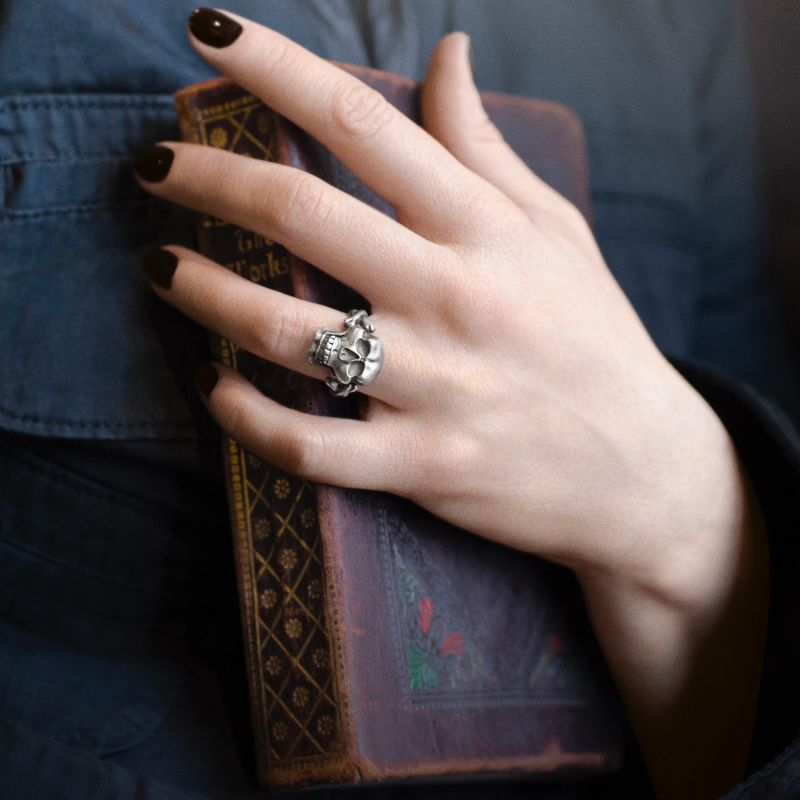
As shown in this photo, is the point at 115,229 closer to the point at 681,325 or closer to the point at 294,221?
the point at 294,221

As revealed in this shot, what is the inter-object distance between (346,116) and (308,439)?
0.21m

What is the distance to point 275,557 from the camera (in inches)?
21.8

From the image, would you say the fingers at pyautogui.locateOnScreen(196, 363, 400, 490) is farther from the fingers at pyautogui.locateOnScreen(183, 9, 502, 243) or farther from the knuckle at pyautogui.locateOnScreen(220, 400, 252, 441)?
the fingers at pyautogui.locateOnScreen(183, 9, 502, 243)

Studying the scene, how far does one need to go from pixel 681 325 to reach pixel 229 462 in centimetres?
64

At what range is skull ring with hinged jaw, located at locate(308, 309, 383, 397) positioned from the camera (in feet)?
1.65

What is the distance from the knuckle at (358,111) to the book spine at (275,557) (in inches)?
1.8

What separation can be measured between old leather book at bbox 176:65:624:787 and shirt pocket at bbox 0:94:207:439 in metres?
0.06

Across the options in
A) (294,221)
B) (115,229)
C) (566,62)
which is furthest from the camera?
(566,62)

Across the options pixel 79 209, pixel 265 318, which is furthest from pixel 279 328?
pixel 79 209

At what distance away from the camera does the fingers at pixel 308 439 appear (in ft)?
1.68

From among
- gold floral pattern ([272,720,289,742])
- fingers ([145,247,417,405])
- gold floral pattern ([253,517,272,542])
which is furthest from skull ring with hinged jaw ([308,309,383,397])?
gold floral pattern ([272,720,289,742])

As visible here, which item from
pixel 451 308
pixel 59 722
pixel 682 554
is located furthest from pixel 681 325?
pixel 59 722

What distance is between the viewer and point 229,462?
1.89 feet

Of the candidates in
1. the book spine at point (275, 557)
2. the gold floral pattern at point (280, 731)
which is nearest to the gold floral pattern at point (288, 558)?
the book spine at point (275, 557)
